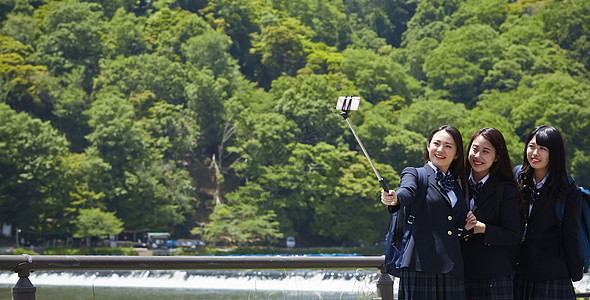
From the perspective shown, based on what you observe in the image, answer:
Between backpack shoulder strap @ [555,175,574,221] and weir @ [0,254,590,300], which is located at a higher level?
backpack shoulder strap @ [555,175,574,221]

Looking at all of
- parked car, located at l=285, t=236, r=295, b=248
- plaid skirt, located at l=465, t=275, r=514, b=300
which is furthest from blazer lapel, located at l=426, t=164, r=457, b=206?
parked car, located at l=285, t=236, r=295, b=248

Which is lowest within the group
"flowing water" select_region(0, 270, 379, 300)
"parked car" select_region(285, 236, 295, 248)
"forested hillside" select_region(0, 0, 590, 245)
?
"flowing water" select_region(0, 270, 379, 300)

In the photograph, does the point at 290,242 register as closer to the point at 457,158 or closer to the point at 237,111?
the point at 237,111

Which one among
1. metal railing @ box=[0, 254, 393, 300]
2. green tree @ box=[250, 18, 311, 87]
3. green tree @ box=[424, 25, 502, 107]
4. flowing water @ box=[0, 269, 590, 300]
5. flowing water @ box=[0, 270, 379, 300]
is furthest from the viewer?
green tree @ box=[250, 18, 311, 87]

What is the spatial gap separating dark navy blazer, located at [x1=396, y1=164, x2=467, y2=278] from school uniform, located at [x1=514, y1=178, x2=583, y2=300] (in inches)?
16.9

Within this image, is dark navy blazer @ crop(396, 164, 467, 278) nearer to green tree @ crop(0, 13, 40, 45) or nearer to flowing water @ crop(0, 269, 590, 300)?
flowing water @ crop(0, 269, 590, 300)

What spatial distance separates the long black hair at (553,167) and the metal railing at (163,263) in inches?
32.1

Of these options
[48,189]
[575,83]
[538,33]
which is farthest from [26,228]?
[538,33]

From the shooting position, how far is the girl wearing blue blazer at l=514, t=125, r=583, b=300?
3896mm

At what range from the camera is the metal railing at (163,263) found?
3832 millimetres

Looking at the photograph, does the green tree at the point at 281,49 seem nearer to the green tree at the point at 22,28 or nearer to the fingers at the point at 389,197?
the green tree at the point at 22,28

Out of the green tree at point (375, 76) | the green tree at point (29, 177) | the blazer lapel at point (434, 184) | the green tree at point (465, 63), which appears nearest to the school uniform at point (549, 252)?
the blazer lapel at point (434, 184)

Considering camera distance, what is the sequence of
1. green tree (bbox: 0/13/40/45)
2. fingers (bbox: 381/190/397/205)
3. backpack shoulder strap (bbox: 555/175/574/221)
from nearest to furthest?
1. fingers (bbox: 381/190/397/205)
2. backpack shoulder strap (bbox: 555/175/574/221)
3. green tree (bbox: 0/13/40/45)

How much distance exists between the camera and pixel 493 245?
3795 mm
